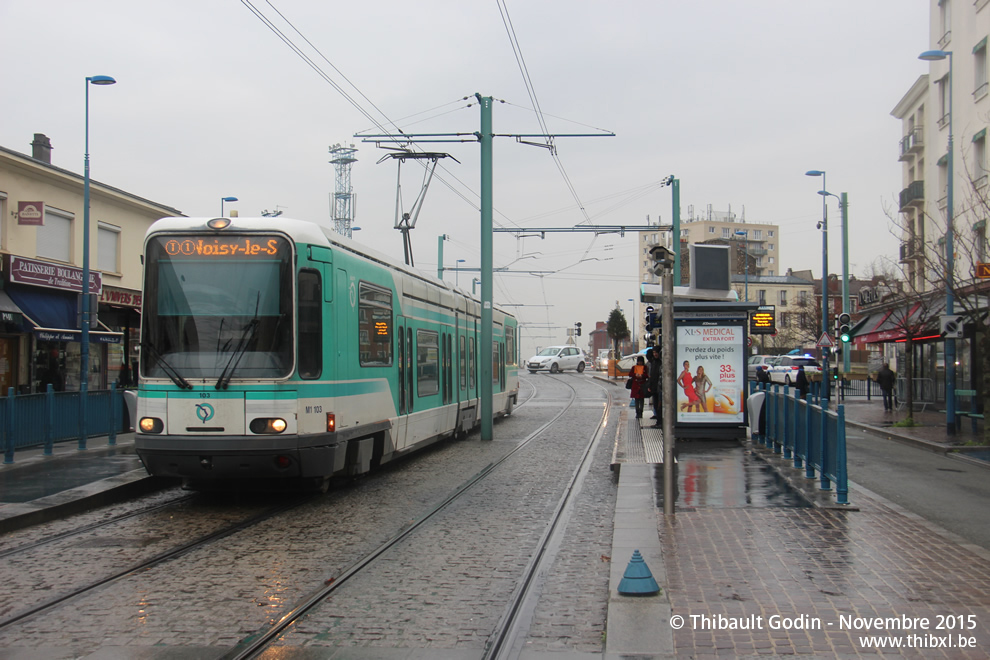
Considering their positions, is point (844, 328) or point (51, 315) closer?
point (51, 315)

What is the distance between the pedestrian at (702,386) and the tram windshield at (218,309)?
909 cm

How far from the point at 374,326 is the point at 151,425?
3.30 metres

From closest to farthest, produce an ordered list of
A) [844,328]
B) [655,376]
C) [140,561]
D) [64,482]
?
[140,561] → [64,482] → [655,376] → [844,328]

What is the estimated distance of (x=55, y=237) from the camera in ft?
73.9

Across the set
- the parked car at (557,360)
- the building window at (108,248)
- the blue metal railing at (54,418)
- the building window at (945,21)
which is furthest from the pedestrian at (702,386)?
the parked car at (557,360)

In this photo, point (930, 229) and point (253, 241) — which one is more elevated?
point (930, 229)

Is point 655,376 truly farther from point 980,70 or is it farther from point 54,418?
point 980,70

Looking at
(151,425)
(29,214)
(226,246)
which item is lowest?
(151,425)

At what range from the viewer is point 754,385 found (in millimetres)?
20062

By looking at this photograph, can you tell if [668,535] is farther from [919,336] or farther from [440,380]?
[919,336]

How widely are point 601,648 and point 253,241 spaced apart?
6.30 metres

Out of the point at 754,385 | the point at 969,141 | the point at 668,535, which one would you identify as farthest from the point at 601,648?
the point at 969,141

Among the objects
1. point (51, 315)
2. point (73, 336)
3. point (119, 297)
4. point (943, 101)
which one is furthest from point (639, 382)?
point (943, 101)

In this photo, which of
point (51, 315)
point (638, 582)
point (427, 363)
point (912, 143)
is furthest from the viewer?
point (912, 143)
